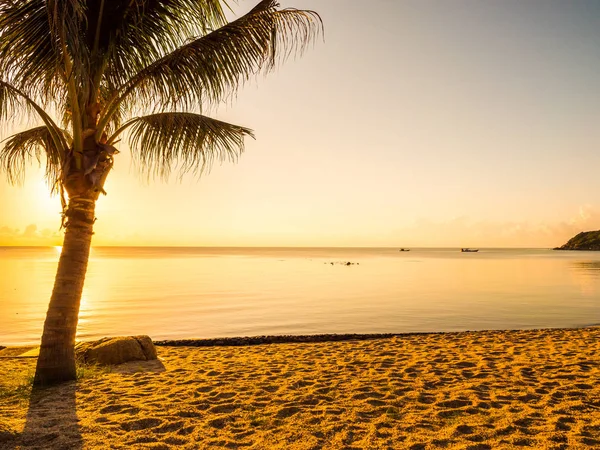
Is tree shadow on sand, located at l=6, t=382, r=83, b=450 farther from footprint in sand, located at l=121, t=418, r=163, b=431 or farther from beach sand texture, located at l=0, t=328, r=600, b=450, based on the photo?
footprint in sand, located at l=121, t=418, r=163, b=431

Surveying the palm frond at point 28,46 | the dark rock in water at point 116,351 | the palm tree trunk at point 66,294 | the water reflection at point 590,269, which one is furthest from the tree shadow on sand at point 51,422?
the water reflection at point 590,269

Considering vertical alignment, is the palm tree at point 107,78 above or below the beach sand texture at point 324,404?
above

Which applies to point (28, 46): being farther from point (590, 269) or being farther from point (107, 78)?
point (590, 269)

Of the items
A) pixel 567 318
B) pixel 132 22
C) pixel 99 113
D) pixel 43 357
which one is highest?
pixel 132 22

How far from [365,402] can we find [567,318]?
53.7 ft

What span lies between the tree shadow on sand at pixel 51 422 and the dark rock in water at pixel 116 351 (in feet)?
6.31

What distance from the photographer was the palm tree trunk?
258 inches

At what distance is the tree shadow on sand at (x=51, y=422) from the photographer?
441 cm

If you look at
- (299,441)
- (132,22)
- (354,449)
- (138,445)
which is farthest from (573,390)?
(132,22)

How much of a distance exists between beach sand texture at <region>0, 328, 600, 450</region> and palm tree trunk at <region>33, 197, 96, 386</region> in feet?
1.47

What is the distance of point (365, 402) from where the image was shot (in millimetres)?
5820

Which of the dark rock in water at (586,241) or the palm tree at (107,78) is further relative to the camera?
the dark rock in water at (586,241)

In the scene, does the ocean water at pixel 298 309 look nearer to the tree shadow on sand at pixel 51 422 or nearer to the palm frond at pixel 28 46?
the tree shadow on sand at pixel 51 422

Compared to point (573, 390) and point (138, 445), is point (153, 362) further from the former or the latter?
point (573, 390)
